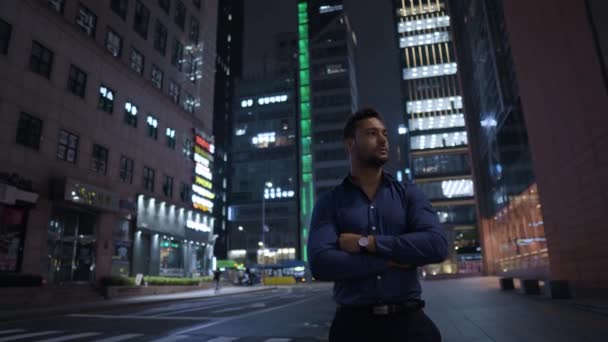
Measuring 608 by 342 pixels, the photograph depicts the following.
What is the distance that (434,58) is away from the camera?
259ft

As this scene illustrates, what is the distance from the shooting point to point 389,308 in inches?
93.0

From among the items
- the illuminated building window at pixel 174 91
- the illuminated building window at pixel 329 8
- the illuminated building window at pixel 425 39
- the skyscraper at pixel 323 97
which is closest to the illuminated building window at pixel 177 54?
the illuminated building window at pixel 174 91

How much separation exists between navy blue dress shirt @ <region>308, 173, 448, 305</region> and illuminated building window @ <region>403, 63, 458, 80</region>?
3251 inches

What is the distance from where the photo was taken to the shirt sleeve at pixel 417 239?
237 centimetres

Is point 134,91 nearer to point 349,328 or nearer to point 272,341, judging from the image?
point 272,341

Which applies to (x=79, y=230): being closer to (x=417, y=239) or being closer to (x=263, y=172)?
(x=417, y=239)

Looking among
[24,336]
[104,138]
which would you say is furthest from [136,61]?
[24,336]

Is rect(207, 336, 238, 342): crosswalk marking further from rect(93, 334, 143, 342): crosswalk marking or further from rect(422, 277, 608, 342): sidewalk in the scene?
rect(422, 277, 608, 342): sidewalk

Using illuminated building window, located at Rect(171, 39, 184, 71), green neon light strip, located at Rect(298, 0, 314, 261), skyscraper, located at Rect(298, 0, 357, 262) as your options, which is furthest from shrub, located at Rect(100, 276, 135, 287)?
skyscraper, located at Rect(298, 0, 357, 262)

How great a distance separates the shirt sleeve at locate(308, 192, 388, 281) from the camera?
7.80 feet

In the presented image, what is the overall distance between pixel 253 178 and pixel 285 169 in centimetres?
910

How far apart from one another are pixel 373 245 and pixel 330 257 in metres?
0.29

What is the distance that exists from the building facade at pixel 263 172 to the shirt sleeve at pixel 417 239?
9031 cm

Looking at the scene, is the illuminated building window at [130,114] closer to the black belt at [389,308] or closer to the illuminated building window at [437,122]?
the black belt at [389,308]
